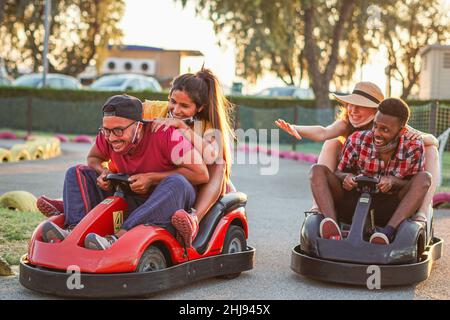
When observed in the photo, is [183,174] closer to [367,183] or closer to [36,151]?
[367,183]

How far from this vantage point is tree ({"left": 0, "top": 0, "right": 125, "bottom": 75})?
34.4 m

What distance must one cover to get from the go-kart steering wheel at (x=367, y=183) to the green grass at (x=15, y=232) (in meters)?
2.31

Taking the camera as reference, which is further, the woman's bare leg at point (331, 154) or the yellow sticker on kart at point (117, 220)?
the woman's bare leg at point (331, 154)

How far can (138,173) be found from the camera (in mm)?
5605

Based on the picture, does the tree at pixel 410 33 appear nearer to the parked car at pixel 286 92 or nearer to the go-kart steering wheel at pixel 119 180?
the parked car at pixel 286 92

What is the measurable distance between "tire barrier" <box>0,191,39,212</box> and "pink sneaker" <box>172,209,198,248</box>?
128 inches

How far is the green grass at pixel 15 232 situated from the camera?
6341 mm

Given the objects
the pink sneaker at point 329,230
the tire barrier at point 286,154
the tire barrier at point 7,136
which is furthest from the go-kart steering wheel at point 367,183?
the tire barrier at point 7,136

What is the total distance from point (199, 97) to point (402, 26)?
158ft

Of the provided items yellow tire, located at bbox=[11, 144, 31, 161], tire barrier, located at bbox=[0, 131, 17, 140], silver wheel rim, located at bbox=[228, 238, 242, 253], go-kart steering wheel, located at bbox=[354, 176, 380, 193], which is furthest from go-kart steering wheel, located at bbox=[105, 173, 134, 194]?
tire barrier, located at bbox=[0, 131, 17, 140]

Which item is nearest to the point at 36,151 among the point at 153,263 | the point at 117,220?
the point at 117,220

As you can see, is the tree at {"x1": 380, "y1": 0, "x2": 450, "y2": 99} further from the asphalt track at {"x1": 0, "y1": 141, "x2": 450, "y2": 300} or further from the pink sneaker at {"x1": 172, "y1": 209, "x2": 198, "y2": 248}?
the pink sneaker at {"x1": 172, "y1": 209, "x2": 198, "y2": 248}

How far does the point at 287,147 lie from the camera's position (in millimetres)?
22547
